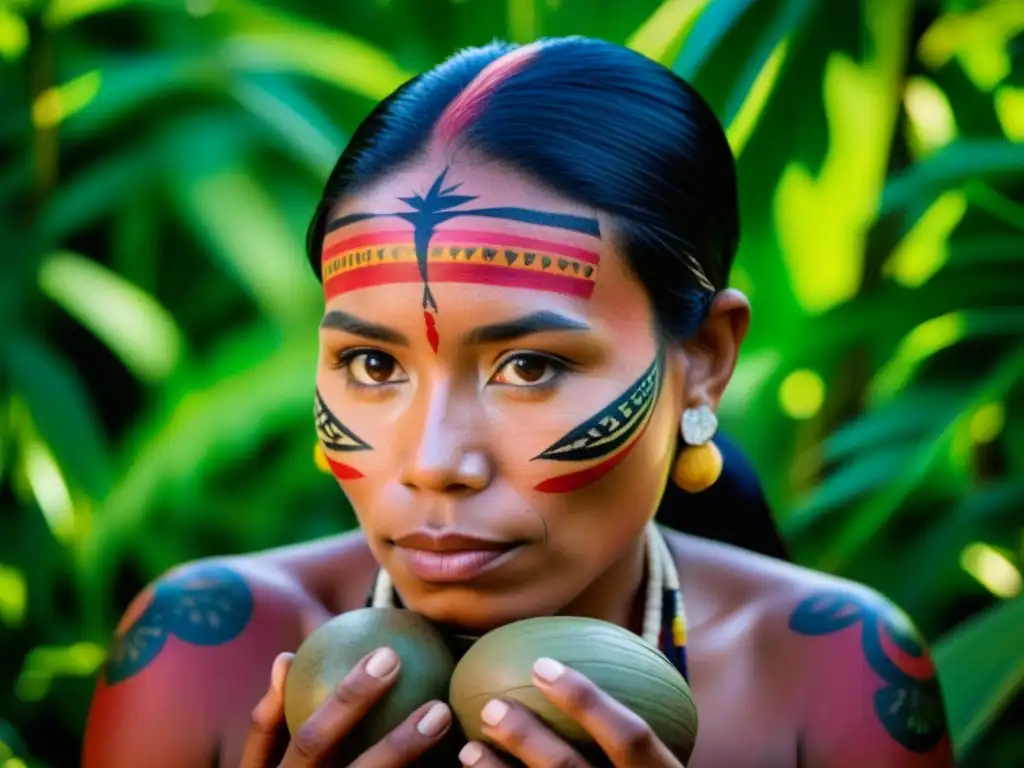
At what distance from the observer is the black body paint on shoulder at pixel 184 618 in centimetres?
169

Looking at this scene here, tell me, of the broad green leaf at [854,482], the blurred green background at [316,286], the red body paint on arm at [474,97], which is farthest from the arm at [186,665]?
the broad green leaf at [854,482]

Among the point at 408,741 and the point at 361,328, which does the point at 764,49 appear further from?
the point at 408,741

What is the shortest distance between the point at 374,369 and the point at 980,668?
1.15 metres

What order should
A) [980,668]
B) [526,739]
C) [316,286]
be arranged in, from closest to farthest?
[526,739] < [980,668] < [316,286]

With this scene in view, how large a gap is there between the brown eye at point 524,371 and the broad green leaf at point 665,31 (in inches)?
46.3

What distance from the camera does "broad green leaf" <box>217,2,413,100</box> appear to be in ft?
9.41

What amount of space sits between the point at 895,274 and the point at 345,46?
1.28 metres

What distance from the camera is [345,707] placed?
130 centimetres

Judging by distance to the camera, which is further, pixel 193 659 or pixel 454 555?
pixel 193 659

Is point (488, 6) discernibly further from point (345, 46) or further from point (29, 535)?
point (29, 535)

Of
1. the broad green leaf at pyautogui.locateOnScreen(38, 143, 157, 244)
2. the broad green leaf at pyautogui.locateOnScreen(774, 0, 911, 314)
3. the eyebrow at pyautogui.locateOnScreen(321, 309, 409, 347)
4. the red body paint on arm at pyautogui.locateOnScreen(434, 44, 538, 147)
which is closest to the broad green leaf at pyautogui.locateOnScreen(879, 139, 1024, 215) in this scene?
the broad green leaf at pyautogui.locateOnScreen(774, 0, 911, 314)

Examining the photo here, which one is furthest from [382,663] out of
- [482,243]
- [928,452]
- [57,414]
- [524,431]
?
[57,414]

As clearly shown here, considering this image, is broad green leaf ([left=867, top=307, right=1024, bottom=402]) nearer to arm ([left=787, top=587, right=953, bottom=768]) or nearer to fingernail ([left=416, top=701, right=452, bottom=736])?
A: arm ([left=787, top=587, right=953, bottom=768])

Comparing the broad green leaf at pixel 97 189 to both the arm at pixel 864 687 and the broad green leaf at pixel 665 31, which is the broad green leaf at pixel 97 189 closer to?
the broad green leaf at pixel 665 31
